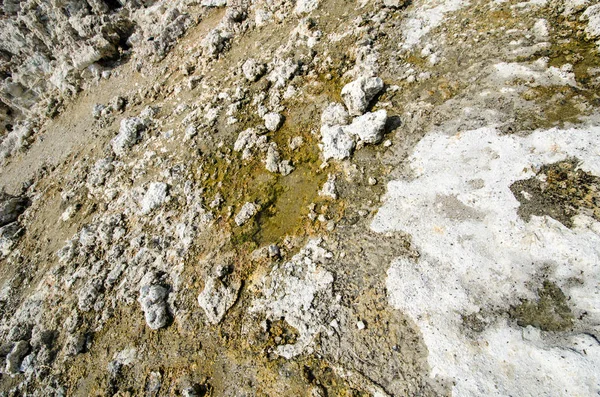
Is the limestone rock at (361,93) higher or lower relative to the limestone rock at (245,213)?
higher

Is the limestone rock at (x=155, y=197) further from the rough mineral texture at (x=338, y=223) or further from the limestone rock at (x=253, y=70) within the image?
the limestone rock at (x=253, y=70)

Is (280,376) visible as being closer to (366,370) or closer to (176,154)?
(366,370)

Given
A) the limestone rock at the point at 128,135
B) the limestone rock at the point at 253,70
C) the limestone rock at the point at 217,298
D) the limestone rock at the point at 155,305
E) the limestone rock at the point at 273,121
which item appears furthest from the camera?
the limestone rock at the point at 128,135

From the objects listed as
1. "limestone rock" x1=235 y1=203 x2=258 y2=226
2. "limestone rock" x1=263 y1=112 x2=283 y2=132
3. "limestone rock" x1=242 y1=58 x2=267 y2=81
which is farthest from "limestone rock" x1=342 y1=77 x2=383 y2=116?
"limestone rock" x1=235 y1=203 x2=258 y2=226

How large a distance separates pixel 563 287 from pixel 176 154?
8110mm

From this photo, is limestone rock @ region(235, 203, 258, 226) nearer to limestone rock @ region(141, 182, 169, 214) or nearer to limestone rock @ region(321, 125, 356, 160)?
limestone rock @ region(321, 125, 356, 160)

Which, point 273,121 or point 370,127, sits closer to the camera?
point 370,127

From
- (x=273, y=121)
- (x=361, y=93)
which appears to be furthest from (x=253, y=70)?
(x=361, y=93)

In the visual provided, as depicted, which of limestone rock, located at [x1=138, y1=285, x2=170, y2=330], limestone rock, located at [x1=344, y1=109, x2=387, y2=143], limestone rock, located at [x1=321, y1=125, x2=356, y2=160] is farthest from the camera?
limestone rock, located at [x1=321, y1=125, x2=356, y2=160]

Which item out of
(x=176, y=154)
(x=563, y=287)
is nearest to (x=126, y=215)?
(x=176, y=154)

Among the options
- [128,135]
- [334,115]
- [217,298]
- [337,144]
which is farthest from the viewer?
[128,135]

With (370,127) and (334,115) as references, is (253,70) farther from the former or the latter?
(370,127)

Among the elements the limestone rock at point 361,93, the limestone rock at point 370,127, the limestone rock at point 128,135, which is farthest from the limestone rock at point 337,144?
the limestone rock at point 128,135

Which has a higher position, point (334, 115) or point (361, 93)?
point (361, 93)
